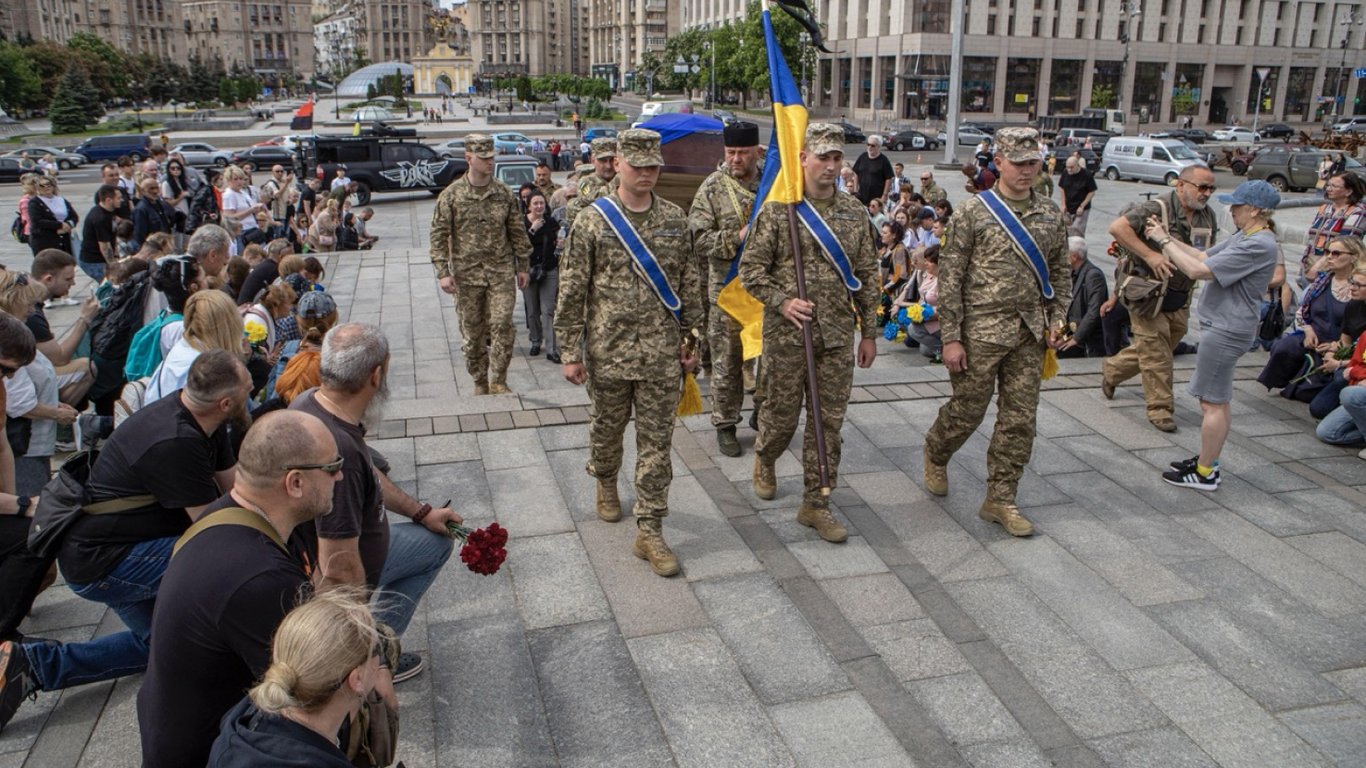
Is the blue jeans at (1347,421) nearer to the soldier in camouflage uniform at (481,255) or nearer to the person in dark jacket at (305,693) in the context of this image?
the soldier in camouflage uniform at (481,255)

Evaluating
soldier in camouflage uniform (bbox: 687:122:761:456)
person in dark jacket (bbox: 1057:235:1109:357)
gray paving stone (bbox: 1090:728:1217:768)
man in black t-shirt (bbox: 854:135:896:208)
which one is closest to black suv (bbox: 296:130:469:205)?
man in black t-shirt (bbox: 854:135:896:208)

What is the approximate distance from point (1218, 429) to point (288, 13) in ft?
583

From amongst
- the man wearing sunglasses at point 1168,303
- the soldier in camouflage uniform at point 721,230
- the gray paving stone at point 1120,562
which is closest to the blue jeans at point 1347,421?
the man wearing sunglasses at point 1168,303

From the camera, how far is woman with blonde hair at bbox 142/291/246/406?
4.55 meters

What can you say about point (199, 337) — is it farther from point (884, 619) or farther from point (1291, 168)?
point (1291, 168)

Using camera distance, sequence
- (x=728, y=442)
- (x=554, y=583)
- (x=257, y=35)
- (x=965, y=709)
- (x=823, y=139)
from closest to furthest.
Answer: (x=965, y=709) < (x=554, y=583) < (x=823, y=139) < (x=728, y=442) < (x=257, y=35)

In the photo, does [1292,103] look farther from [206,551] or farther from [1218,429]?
[206,551]

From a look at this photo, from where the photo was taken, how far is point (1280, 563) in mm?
5270

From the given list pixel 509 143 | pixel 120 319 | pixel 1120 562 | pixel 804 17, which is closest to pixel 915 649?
pixel 1120 562

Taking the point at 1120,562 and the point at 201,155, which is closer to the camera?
the point at 1120,562

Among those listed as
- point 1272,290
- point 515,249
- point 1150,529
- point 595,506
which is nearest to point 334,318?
point 595,506

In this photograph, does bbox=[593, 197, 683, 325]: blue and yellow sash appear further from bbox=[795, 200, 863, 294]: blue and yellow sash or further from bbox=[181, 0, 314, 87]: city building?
bbox=[181, 0, 314, 87]: city building

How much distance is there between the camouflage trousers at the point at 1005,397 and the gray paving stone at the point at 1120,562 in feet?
1.31

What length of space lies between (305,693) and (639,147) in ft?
10.8
